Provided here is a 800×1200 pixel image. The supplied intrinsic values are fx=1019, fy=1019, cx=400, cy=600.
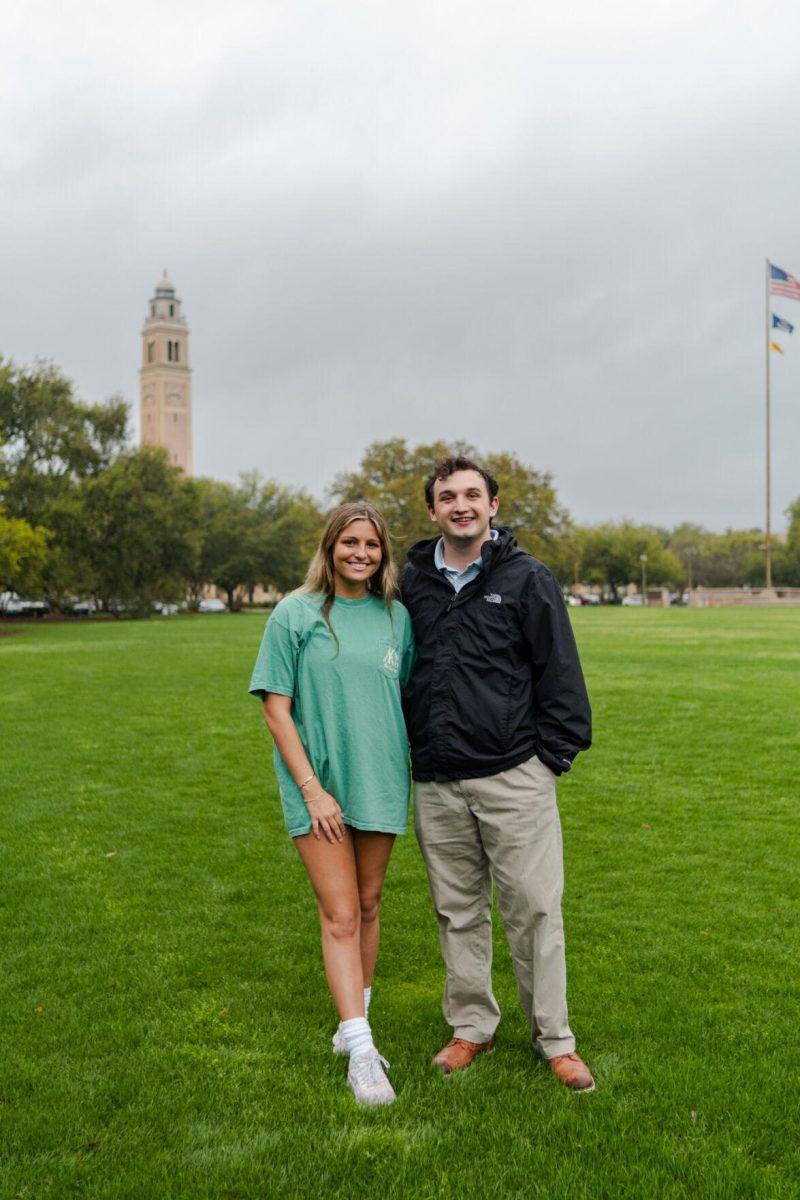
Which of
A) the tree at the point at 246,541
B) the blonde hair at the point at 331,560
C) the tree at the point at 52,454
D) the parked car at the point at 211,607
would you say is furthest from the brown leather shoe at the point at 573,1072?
the parked car at the point at 211,607

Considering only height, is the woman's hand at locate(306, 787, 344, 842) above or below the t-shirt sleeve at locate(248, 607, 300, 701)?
below

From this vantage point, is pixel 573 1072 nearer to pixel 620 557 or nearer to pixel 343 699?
pixel 343 699

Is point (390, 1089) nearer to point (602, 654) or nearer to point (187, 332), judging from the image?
point (602, 654)

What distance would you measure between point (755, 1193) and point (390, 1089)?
1.29 meters

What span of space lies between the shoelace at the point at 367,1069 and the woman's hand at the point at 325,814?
82 centimetres

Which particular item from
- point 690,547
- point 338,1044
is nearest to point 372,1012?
point 338,1044

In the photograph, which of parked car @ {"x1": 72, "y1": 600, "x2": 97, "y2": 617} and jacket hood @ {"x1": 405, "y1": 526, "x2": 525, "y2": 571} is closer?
jacket hood @ {"x1": 405, "y1": 526, "x2": 525, "y2": 571}

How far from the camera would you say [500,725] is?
3877mm

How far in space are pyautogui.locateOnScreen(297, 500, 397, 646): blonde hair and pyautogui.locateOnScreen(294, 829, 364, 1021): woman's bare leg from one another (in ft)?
2.88

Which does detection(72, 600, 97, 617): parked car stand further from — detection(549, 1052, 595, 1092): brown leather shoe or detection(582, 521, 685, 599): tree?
detection(549, 1052, 595, 1092): brown leather shoe

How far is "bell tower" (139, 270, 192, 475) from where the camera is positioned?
148 meters

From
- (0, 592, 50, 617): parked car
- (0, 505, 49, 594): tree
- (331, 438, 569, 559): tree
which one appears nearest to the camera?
→ (0, 505, 49, 594): tree

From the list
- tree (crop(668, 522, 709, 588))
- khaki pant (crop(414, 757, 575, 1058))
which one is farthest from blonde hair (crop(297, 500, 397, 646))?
tree (crop(668, 522, 709, 588))

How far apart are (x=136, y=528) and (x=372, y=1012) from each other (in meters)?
49.5
